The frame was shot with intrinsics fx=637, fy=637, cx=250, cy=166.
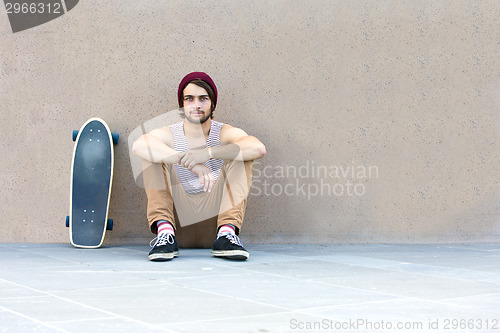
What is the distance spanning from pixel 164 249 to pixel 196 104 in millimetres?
902

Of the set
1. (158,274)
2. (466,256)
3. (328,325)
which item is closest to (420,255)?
(466,256)

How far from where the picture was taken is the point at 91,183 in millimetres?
3793

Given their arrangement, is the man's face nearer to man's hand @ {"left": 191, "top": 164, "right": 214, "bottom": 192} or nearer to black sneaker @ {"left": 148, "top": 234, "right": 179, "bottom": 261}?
man's hand @ {"left": 191, "top": 164, "right": 214, "bottom": 192}

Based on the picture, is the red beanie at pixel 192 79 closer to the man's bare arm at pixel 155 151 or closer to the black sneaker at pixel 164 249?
the man's bare arm at pixel 155 151

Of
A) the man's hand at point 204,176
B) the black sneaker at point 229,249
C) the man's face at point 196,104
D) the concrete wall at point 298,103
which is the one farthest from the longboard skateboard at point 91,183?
the black sneaker at point 229,249

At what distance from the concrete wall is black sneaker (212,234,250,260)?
691 mm

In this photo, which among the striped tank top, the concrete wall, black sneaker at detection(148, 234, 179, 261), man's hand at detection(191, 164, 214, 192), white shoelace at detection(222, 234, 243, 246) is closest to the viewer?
black sneaker at detection(148, 234, 179, 261)

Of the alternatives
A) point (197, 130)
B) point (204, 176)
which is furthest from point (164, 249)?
point (197, 130)

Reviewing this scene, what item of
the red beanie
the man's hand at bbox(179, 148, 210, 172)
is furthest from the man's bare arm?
the red beanie

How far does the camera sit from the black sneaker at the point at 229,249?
3188mm

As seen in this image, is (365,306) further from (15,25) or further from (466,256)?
(15,25)

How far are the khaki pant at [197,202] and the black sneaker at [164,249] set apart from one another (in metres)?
0.16

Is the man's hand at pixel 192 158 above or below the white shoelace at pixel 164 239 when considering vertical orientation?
above

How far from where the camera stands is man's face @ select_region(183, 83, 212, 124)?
3631mm
